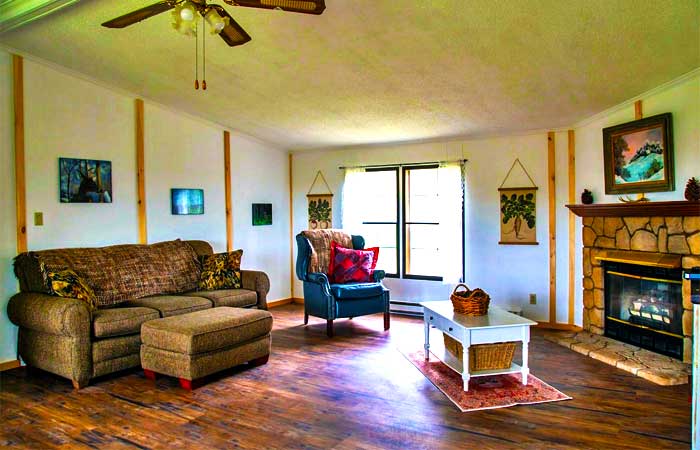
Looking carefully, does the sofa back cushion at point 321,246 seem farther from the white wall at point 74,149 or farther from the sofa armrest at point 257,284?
the white wall at point 74,149

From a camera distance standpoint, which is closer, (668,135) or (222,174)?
(668,135)

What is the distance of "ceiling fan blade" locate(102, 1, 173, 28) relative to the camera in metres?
2.40


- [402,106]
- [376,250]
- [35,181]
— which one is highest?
[402,106]

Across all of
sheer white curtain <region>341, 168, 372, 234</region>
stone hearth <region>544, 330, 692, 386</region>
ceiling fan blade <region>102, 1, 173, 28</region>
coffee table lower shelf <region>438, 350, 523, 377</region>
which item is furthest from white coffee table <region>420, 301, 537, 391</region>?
sheer white curtain <region>341, 168, 372, 234</region>

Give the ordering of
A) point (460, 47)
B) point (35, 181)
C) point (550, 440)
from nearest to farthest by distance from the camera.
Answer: point (550, 440) → point (460, 47) → point (35, 181)

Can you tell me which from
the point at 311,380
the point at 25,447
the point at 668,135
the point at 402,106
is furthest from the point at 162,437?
the point at 668,135

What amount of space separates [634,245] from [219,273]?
13.0 ft

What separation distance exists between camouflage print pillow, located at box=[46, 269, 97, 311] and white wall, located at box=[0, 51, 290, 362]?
62cm

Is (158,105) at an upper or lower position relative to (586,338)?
upper

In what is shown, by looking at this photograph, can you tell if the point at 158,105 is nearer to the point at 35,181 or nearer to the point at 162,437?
A: the point at 35,181

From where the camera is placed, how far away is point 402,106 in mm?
4598

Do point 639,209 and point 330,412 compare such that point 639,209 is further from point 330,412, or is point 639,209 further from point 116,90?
point 116,90

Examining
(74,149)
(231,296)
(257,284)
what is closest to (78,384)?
(231,296)

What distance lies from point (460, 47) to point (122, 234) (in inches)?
144
